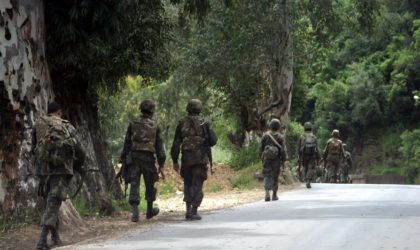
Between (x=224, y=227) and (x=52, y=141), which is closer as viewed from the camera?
(x=52, y=141)

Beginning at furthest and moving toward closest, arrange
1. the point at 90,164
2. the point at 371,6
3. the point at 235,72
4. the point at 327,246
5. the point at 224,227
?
the point at 235,72 → the point at 371,6 → the point at 90,164 → the point at 224,227 → the point at 327,246

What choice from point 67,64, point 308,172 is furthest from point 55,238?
point 308,172

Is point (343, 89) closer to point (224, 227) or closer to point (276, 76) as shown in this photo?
point (276, 76)

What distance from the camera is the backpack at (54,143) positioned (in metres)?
9.73

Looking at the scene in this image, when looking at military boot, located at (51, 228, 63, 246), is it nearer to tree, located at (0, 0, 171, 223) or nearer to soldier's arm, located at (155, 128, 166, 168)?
tree, located at (0, 0, 171, 223)

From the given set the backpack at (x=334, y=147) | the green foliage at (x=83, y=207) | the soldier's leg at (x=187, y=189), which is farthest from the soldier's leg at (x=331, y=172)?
the soldier's leg at (x=187, y=189)

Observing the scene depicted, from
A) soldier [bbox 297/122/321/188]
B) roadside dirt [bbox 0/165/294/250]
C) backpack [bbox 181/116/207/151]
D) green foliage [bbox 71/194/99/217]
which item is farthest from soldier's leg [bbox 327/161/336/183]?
backpack [bbox 181/116/207/151]

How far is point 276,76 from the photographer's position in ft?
89.2

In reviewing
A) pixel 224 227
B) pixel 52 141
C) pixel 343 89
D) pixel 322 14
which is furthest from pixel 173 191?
pixel 343 89

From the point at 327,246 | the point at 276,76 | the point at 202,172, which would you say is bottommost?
the point at 327,246

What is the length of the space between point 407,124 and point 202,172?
52.2 meters

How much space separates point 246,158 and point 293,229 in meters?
18.4

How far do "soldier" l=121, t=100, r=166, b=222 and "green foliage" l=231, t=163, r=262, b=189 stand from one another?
12.2 m

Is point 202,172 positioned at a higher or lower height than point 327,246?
higher
